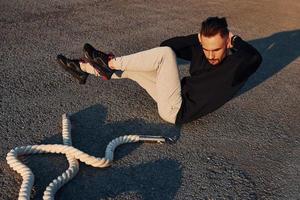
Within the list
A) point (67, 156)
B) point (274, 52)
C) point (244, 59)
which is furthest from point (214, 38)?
point (274, 52)

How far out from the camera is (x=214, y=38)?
395 cm

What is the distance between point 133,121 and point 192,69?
77 centimetres

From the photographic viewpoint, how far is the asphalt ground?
352 centimetres

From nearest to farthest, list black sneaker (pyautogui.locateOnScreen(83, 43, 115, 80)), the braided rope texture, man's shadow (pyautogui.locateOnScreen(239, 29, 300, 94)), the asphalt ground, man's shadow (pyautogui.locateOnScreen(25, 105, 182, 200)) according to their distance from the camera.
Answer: the braided rope texture → man's shadow (pyautogui.locateOnScreen(25, 105, 182, 200)) → the asphalt ground → black sneaker (pyautogui.locateOnScreen(83, 43, 115, 80)) → man's shadow (pyautogui.locateOnScreen(239, 29, 300, 94))

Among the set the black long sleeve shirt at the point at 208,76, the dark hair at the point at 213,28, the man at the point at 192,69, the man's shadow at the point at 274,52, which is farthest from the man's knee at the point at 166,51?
the man's shadow at the point at 274,52

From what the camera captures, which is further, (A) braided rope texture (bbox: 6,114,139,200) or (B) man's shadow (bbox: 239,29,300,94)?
(B) man's shadow (bbox: 239,29,300,94)

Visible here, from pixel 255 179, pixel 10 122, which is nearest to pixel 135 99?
pixel 10 122

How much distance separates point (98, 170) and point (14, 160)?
0.65m

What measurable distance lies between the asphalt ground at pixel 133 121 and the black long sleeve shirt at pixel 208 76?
206 mm

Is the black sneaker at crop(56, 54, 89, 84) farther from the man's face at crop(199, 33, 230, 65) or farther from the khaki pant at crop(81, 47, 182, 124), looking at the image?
the man's face at crop(199, 33, 230, 65)

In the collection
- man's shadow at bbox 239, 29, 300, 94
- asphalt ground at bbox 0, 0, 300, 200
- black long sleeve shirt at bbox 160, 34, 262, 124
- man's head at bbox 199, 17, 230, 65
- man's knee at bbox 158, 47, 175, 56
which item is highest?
man's head at bbox 199, 17, 230, 65

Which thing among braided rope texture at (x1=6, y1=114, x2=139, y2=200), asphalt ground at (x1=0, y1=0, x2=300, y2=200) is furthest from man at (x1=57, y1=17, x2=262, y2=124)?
braided rope texture at (x1=6, y1=114, x2=139, y2=200)

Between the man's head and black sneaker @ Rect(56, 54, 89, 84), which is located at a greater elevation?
the man's head

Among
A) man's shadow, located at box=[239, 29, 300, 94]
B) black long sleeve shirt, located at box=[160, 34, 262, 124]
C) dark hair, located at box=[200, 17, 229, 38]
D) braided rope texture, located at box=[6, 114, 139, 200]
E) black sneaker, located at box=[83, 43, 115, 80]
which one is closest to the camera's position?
braided rope texture, located at box=[6, 114, 139, 200]
